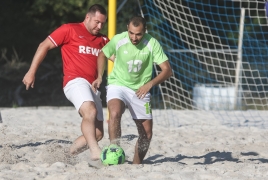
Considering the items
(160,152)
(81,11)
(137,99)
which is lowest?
(160,152)

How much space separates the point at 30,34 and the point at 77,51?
35.7ft

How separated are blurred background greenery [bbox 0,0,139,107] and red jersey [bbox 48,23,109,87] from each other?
9648 mm

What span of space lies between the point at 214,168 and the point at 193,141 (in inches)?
111

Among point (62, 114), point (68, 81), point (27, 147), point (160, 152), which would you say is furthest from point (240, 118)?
point (68, 81)

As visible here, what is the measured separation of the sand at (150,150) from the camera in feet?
19.0

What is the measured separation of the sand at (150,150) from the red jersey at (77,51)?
32.6 inches

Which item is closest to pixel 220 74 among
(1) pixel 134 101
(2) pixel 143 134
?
(2) pixel 143 134

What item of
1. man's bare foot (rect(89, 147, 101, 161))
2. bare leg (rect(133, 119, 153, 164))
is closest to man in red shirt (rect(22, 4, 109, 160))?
man's bare foot (rect(89, 147, 101, 161))

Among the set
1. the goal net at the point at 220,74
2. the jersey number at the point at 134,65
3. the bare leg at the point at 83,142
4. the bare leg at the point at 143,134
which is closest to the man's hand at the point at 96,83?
the jersey number at the point at 134,65

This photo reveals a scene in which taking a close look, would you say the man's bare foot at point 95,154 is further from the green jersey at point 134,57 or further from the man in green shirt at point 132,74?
the green jersey at point 134,57

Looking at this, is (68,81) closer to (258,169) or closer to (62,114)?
(258,169)

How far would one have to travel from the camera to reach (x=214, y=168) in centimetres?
605

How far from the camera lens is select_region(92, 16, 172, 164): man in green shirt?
617cm

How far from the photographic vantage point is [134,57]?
6.28 metres
